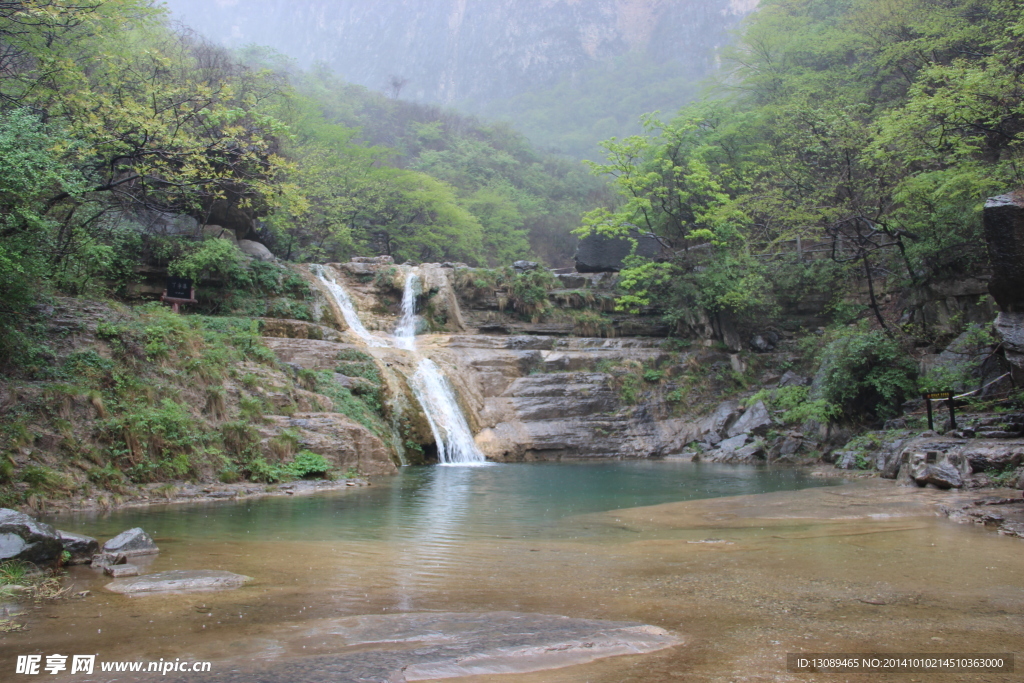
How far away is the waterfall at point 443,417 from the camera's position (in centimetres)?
1770

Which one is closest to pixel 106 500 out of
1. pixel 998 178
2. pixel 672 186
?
pixel 998 178

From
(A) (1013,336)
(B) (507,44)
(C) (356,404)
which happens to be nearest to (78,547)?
(C) (356,404)

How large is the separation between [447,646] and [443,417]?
15.1 meters

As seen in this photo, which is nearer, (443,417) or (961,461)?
(961,461)

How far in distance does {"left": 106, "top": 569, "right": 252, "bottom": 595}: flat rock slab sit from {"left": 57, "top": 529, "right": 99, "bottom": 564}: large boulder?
87cm

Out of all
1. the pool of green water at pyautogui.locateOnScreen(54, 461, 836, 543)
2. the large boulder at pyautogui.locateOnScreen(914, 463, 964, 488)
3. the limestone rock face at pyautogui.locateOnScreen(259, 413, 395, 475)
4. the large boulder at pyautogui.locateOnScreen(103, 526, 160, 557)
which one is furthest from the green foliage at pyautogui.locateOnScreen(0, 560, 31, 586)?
the large boulder at pyautogui.locateOnScreen(914, 463, 964, 488)

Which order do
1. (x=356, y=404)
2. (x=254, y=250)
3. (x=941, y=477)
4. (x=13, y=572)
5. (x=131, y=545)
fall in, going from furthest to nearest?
(x=254, y=250) → (x=356, y=404) → (x=941, y=477) → (x=131, y=545) → (x=13, y=572)

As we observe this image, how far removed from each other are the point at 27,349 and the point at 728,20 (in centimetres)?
10211

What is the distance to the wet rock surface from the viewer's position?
15.1 ft

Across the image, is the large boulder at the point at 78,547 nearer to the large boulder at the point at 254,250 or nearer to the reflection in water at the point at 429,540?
the reflection in water at the point at 429,540

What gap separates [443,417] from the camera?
60.4ft

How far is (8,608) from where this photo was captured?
403 centimetres

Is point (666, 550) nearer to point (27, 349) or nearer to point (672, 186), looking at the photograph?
point (27, 349)

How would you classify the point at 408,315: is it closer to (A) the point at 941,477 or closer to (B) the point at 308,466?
(B) the point at 308,466
